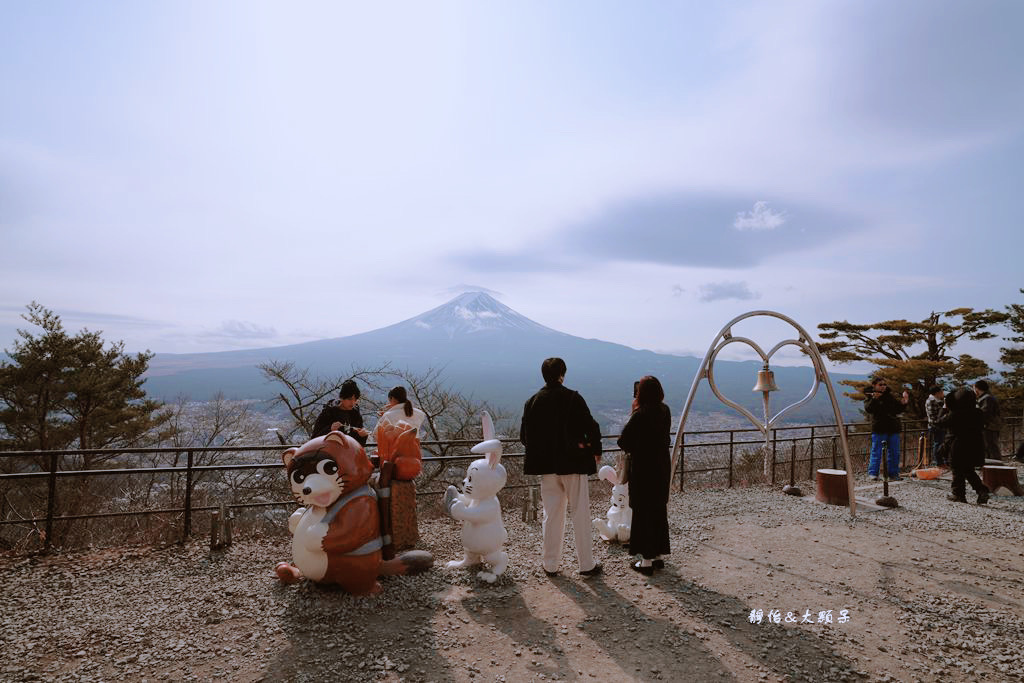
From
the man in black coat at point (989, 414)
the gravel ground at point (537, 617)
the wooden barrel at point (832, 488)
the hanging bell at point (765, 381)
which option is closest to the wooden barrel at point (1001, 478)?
the man in black coat at point (989, 414)

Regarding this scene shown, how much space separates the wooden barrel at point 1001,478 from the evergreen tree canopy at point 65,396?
1666cm

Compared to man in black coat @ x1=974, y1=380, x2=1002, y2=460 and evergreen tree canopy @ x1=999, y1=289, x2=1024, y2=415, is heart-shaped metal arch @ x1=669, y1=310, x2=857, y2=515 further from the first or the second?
evergreen tree canopy @ x1=999, y1=289, x2=1024, y2=415

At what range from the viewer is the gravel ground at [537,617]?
10.2 ft

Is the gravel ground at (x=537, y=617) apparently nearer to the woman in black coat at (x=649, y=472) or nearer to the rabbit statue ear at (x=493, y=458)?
the woman in black coat at (x=649, y=472)

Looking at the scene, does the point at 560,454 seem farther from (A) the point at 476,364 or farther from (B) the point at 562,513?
(A) the point at 476,364

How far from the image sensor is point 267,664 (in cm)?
307

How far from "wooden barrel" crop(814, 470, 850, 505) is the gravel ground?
162 centimetres

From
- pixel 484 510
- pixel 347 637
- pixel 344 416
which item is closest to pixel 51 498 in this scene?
pixel 344 416

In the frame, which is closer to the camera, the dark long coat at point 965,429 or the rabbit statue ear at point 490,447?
the rabbit statue ear at point 490,447

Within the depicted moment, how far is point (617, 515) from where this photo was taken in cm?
534

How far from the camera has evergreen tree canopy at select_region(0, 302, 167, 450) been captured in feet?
36.0

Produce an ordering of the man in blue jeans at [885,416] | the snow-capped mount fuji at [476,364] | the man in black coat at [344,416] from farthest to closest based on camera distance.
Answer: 1. the snow-capped mount fuji at [476,364]
2. the man in blue jeans at [885,416]
3. the man in black coat at [344,416]

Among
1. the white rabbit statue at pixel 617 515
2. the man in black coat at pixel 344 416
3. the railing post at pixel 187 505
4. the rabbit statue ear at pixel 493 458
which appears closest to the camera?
the rabbit statue ear at pixel 493 458

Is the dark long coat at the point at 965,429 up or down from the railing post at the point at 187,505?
up
